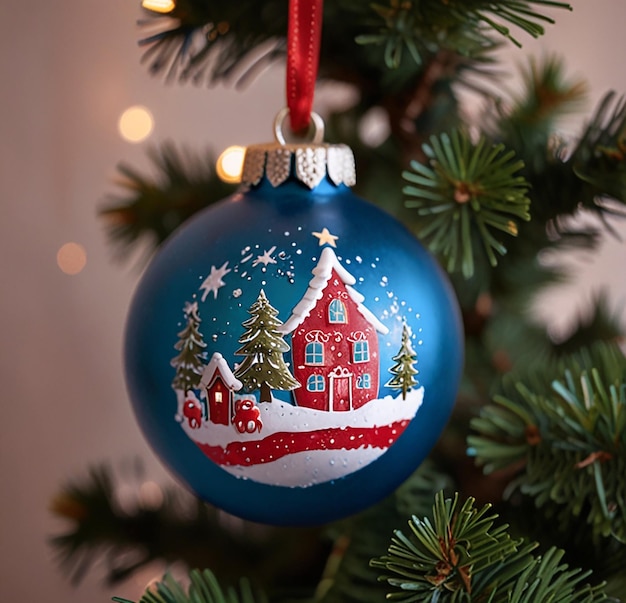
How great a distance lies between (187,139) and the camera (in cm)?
104

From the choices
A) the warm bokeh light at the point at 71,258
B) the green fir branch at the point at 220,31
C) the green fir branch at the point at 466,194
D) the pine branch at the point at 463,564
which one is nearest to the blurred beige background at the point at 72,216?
the warm bokeh light at the point at 71,258

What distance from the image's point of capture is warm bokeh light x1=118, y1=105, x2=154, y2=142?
1011 millimetres

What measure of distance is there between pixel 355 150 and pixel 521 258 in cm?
18

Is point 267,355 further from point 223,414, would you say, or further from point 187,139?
point 187,139

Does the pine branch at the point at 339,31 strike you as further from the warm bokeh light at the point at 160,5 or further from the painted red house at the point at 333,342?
the painted red house at the point at 333,342

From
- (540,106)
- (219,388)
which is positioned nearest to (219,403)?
(219,388)

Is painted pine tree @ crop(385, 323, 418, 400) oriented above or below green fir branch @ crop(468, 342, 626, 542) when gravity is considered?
above

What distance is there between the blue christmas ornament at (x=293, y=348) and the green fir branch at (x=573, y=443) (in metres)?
0.08

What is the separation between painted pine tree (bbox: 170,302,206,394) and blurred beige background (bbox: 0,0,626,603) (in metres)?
0.62

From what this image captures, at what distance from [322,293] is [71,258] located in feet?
2.24

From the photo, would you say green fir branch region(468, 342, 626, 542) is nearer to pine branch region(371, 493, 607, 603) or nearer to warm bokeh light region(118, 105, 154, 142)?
pine branch region(371, 493, 607, 603)

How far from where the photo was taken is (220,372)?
43 cm

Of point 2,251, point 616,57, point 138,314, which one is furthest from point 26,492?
point 616,57

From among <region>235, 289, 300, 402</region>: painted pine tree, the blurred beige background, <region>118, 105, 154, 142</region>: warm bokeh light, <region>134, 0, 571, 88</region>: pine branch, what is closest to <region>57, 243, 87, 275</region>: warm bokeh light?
the blurred beige background
